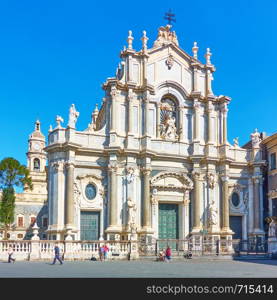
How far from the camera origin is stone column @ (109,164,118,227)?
3250 centimetres

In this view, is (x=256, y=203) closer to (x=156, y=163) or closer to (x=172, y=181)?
(x=172, y=181)

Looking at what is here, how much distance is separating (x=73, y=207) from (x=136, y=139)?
6.57 meters

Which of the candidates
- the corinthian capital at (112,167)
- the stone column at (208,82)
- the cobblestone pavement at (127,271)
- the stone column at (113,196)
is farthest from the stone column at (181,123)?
the cobblestone pavement at (127,271)

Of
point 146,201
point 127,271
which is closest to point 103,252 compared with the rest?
point 146,201

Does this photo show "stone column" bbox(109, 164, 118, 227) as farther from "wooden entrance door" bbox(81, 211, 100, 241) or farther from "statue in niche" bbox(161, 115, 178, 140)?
"statue in niche" bbox(161, 115, 178, 140)

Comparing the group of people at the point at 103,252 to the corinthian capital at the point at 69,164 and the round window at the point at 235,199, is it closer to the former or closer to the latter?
the corinthian capital at the point at 69,164

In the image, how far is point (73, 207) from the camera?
3175 cm

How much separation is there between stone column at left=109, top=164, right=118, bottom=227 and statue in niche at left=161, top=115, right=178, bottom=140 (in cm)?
493

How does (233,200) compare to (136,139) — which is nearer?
(136,139)

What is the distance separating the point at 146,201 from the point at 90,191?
3.86 meters
